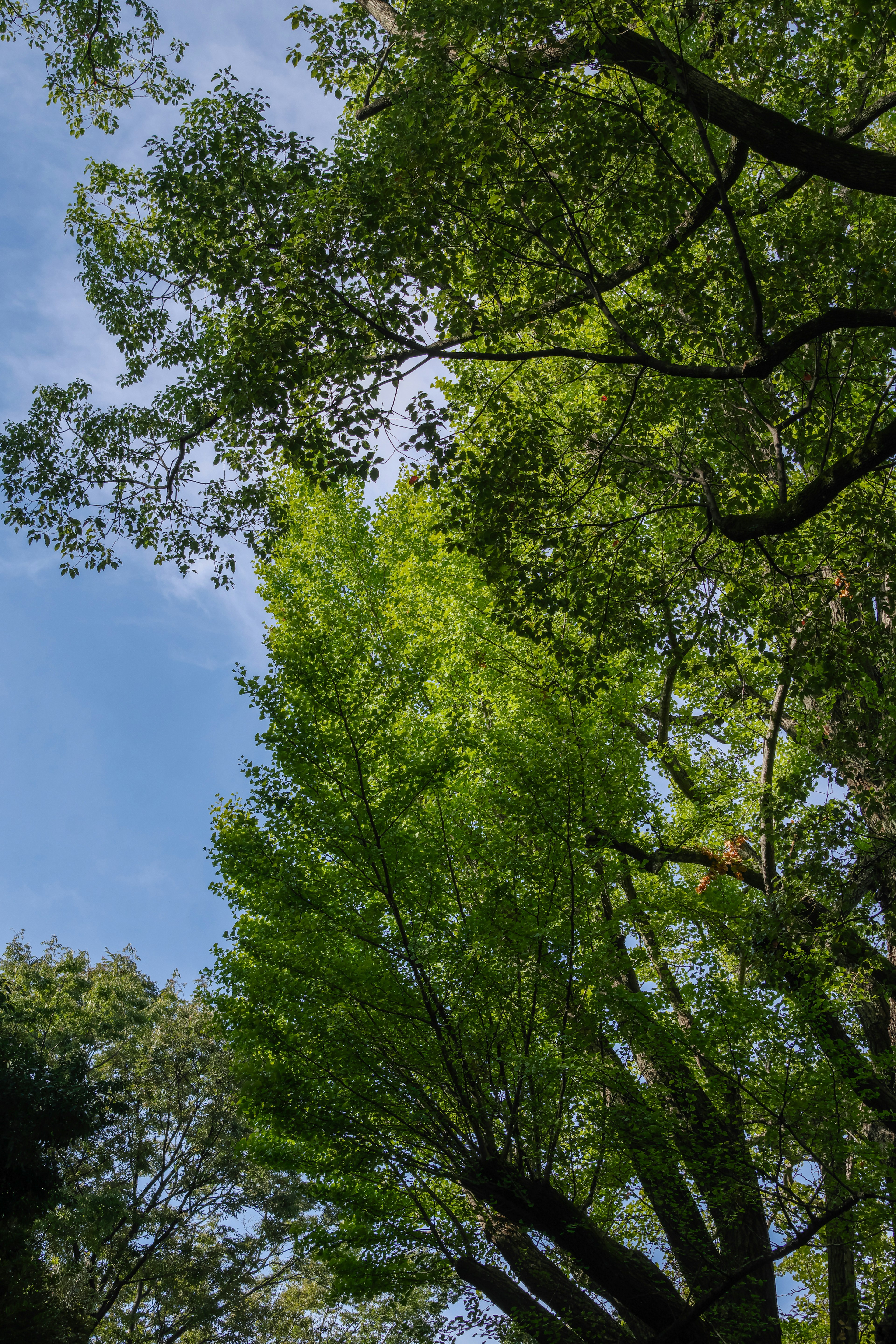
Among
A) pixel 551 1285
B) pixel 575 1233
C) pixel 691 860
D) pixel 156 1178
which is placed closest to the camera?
pixel 575 1233

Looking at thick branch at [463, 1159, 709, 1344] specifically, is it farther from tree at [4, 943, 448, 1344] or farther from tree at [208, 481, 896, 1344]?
tree at [4, 943, 448, 1344]

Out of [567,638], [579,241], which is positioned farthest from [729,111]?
[567,638]

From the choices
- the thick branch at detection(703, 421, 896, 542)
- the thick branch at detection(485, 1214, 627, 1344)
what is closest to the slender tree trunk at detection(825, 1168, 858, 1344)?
the thick branch at detection(485, 1214, 627, 1344)

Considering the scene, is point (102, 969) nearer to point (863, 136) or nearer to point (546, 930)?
point (546, 930)

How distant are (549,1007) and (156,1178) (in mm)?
12830

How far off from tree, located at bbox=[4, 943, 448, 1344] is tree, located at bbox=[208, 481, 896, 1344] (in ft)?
27.7

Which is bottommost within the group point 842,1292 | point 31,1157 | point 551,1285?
point 31,1157

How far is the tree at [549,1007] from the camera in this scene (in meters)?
6.56

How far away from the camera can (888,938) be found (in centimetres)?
766

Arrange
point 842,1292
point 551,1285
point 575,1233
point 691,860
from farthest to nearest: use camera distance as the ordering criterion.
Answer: point 691,860 → point 842,1292 → point 551,1285 → point 575,1233

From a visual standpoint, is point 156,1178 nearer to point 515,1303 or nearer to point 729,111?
point 515,1303

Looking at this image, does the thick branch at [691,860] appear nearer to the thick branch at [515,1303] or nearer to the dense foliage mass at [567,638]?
the dense foliage mass at [567,638]

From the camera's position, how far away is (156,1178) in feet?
52.5

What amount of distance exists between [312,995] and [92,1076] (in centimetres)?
973
